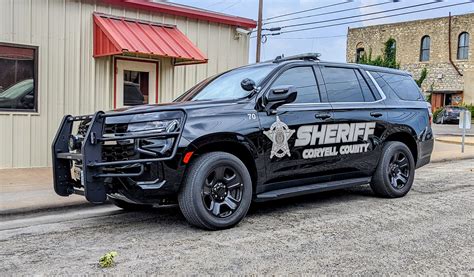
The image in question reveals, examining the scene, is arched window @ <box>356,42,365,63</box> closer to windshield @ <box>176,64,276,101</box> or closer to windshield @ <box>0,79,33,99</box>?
windshield @ <box>0,79,33,99</box>

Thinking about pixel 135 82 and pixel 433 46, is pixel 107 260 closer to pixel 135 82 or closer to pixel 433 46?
pixel 135 82

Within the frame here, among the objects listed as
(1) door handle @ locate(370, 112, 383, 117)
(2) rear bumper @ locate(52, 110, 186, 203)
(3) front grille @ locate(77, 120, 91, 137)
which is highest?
(1) door handle @ locate(370, 112, 383, 117)

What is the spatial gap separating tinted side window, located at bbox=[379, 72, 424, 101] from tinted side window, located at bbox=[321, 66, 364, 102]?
70cm

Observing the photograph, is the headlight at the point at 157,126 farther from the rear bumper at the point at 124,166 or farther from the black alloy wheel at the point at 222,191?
the black alloy wheel at the point at 222,191

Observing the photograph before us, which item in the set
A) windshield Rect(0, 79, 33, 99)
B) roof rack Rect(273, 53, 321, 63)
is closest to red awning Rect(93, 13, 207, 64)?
windshield Rect(0, 79, 33, 99)

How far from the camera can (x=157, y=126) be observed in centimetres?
492

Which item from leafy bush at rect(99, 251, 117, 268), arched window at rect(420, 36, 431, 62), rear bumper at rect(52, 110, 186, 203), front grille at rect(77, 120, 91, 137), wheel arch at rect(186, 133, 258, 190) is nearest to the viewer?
leafy bush at rect(99, 251, 117, 268)

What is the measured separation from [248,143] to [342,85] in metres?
1.90

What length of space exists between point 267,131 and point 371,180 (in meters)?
2.16

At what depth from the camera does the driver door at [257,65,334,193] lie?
5582 mm

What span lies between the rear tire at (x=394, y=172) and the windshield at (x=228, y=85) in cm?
214

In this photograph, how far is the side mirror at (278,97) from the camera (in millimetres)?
5441

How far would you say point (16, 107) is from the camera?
29.7 feet

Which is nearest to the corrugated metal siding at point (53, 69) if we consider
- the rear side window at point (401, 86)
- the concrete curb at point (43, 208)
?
the concrete curb at point (43, 208)
